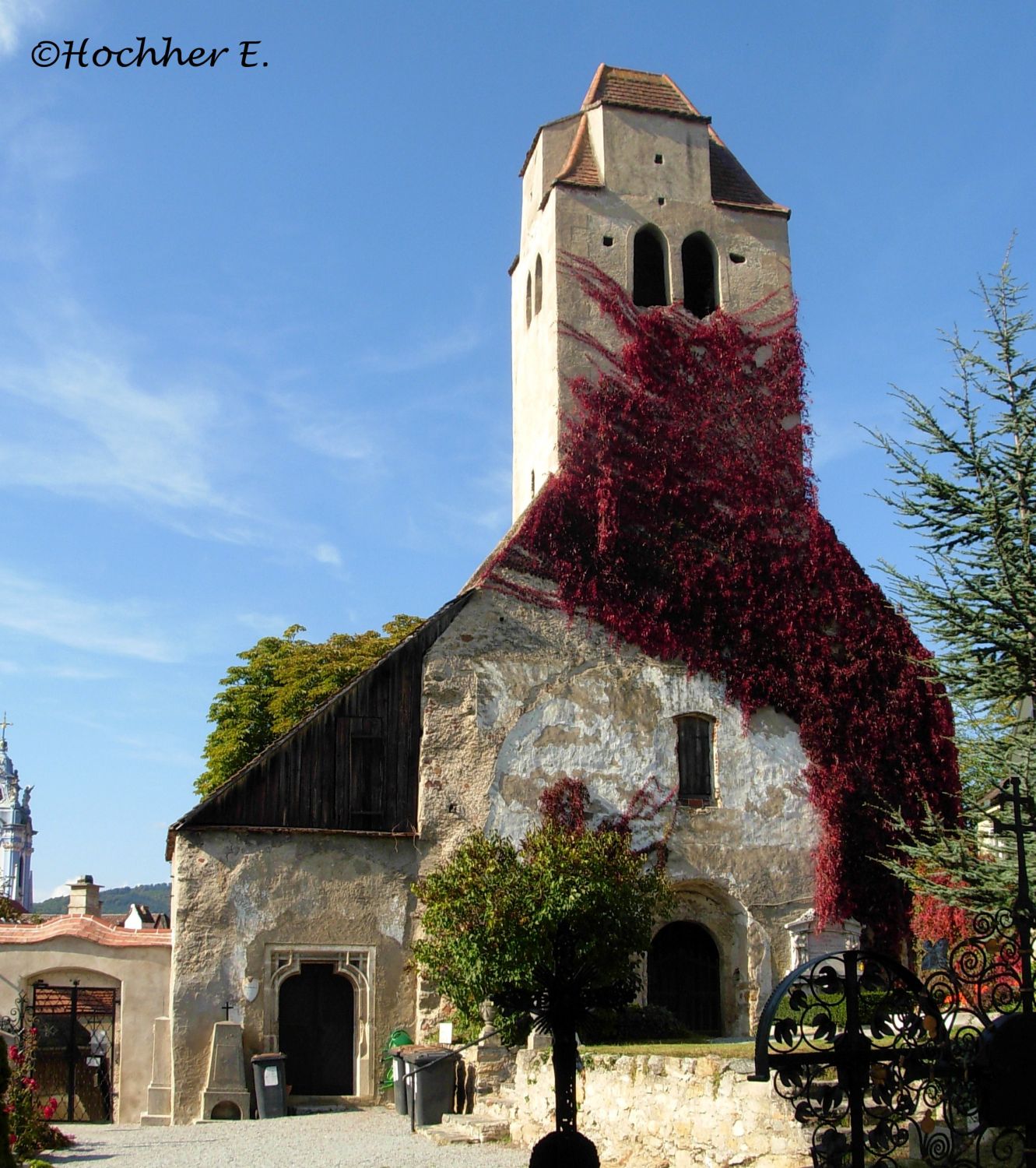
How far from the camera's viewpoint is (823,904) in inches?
836

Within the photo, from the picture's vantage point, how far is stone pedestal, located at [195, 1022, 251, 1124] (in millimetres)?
18484

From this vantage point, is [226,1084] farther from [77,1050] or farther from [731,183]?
[731,183]

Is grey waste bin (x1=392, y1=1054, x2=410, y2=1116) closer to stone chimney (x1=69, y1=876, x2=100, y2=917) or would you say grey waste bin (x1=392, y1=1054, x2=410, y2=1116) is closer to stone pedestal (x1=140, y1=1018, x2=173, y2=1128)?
stone pedestal (x1=140, y1=1018, x2=173, y2=1128)

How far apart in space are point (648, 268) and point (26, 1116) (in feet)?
59.2

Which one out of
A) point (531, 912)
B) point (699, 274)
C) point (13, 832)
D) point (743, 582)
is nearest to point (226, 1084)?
point (531, 912)

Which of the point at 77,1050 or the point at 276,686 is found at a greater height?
the point at 276,686

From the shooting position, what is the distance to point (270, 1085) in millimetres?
18438

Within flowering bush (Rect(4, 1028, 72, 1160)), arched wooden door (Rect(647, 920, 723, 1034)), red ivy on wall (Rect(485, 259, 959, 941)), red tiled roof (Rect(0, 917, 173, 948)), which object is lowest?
flowering bush (Rect(4, 1028, 72, 1160))

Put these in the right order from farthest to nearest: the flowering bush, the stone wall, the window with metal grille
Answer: the window with metal grille, the flowering bush, the stone wall

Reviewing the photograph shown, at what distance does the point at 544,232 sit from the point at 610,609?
26.2 feet

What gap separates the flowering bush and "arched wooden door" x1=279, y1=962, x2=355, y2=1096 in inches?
149

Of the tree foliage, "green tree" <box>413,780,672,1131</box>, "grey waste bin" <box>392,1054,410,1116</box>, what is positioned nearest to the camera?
"green tree" <box>413,780,672,1131</box>

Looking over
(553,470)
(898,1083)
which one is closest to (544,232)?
(553,470)

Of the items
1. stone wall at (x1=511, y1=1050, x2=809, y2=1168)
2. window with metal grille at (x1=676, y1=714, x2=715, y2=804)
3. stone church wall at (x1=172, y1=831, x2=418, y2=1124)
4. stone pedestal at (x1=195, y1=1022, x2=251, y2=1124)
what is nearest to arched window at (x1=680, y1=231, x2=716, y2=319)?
window with metal grille at (x1=676, y1=714, x2=715, y2=804)
